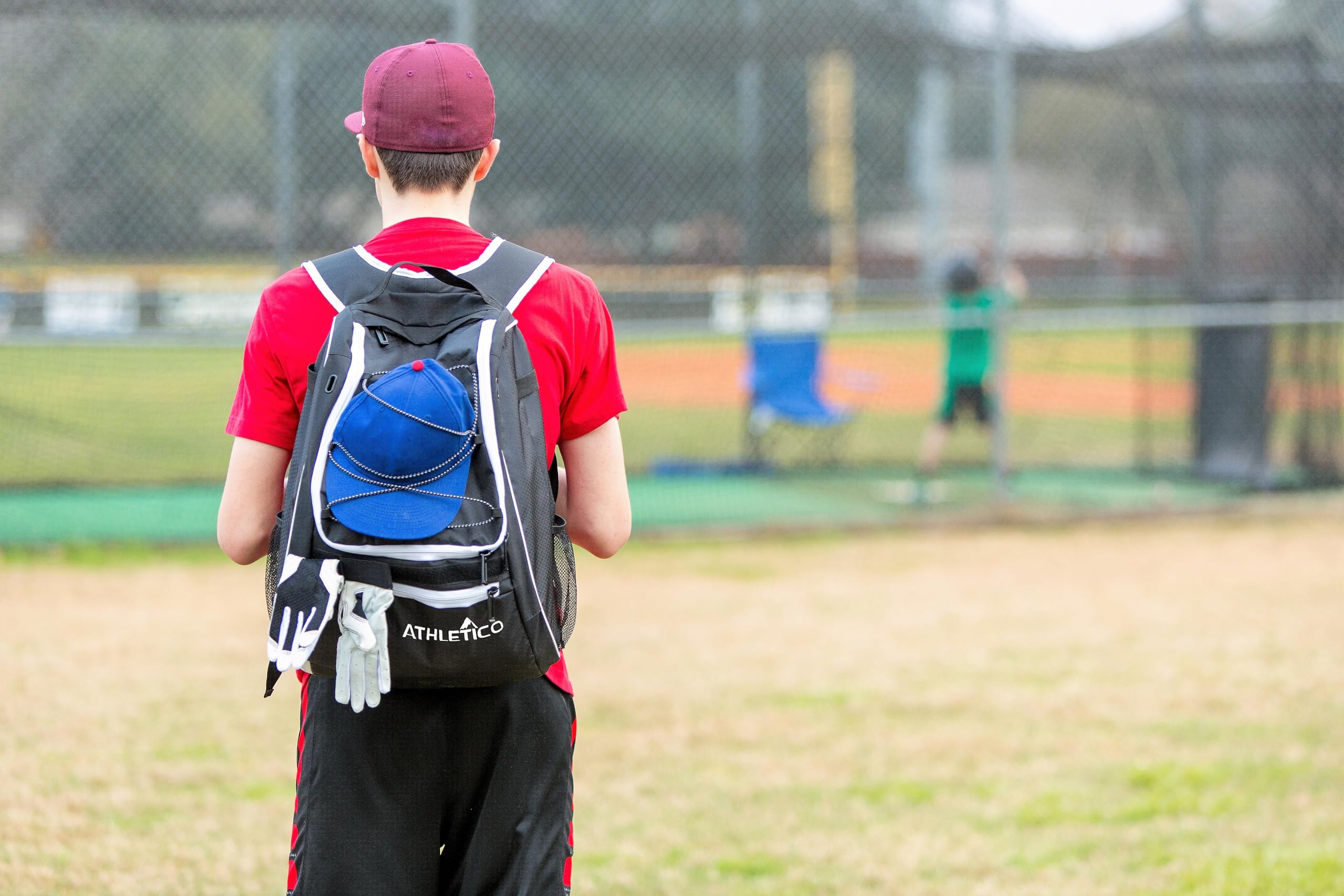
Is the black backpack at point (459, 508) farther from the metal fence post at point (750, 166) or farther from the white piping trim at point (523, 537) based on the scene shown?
the metal fence post at point (750, 166)

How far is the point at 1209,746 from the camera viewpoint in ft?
15.7

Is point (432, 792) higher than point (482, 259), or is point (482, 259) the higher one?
point (482, 259)

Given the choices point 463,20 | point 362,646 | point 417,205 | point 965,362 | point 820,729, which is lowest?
point 820,729

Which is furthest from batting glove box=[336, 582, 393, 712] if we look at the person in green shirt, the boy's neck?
the person in green shirt

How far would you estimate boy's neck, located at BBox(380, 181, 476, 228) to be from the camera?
2008mm

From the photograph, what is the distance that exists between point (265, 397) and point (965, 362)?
8.16 meters

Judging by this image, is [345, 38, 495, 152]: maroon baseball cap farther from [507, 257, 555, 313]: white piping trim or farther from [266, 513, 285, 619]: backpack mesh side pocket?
[266, 513, 285, 619]: backpack mesh side pocket

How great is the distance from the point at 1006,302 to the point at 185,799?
251 inches

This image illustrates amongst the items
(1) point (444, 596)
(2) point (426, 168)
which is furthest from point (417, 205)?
(1) point (444, 596)

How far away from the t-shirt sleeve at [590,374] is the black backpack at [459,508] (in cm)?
12

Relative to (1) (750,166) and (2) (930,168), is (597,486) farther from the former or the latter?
(2) (930,168)

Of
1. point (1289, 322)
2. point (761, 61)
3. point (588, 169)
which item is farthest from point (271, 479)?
point (1289, 322)

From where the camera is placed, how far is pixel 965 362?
9641mm

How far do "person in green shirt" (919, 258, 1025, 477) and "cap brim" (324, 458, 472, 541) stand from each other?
26.3 ft
